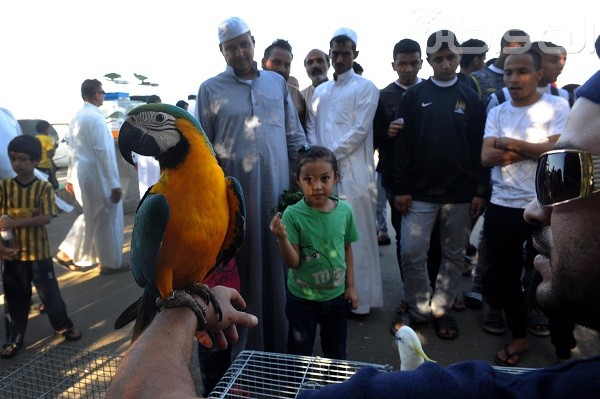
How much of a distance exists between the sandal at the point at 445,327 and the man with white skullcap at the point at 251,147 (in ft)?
4.20

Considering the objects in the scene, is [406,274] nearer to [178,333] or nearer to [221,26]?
[221,26]

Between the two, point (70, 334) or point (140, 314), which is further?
point (70, 334)

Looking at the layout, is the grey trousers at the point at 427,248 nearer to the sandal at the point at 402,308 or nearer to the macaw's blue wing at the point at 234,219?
the sandal at the point at 402,308

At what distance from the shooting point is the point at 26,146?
308cm

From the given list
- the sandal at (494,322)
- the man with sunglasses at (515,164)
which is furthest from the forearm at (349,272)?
the sandal at (494,322)

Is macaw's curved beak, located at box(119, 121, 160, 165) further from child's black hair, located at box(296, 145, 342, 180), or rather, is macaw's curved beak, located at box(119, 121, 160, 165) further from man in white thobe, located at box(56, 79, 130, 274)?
man in white thobe, located at box(56, 79, 130, 274)

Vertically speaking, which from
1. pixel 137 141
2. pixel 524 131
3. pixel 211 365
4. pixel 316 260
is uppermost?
pixel 137 141

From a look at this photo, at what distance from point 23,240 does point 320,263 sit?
7.44 ft

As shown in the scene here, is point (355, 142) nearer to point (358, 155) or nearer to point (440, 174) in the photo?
point (358, 155)

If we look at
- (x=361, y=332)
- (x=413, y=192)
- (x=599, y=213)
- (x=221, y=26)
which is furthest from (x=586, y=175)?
(x=361, y=332)

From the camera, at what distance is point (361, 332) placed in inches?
127

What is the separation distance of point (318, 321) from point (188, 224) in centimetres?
141

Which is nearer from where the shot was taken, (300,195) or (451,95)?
(300,195)

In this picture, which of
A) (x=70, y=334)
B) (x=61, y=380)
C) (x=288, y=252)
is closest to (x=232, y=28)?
(x=288, y=252)
